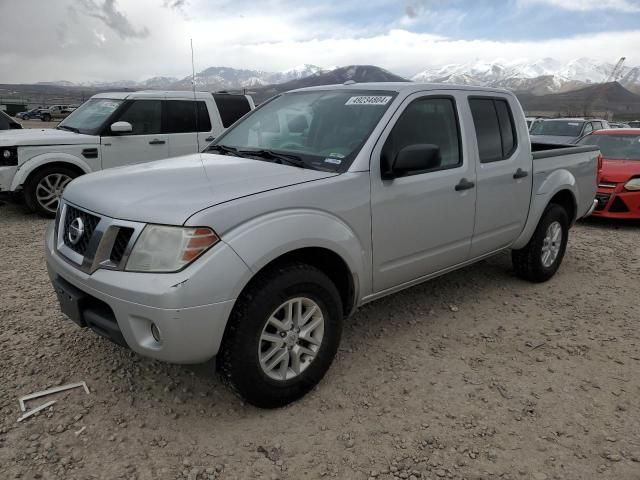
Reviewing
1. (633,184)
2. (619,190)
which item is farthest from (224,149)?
(633,184)

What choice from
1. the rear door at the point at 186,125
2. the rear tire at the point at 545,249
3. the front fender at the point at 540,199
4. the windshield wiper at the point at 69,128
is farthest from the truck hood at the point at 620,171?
the windshield wiper at the point at 69,128

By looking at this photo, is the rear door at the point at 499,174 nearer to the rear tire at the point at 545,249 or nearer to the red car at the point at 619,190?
the rear tire at the point at 545,249

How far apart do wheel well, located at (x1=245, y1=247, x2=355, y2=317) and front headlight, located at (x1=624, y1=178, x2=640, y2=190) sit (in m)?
6.31

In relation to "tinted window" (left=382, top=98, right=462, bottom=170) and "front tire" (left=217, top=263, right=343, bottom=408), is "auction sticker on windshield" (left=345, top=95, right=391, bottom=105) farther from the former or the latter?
"front tire" (left=217, top=263, right=343, bottom=408)

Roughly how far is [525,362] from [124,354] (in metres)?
2.68

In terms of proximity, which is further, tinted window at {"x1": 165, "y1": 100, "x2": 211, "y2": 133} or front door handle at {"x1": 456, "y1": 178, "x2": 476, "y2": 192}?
tinted window at {"x1": 165, "y1": 100, "x2": 211, "y2": 133}

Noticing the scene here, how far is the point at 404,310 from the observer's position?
4195mm

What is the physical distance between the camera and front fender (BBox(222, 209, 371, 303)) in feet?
8.04

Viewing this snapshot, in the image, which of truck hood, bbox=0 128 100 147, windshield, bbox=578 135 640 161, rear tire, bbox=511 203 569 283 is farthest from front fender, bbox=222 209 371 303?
windshield, bbox=578 135 640 161

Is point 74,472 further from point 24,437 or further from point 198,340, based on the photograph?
point 198,340

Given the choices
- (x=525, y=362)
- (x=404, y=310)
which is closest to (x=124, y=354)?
(x=404, y=310)

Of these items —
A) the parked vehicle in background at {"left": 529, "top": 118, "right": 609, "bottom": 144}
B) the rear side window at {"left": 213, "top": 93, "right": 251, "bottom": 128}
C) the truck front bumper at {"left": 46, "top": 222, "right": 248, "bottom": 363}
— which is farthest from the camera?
the parked vehicle in background at {"left": 529, "top": 118, "right": 609, "bottom": 144}

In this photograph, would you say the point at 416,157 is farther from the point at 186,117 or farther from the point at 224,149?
the point at 186,117

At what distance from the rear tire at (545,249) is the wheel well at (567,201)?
0.09m
